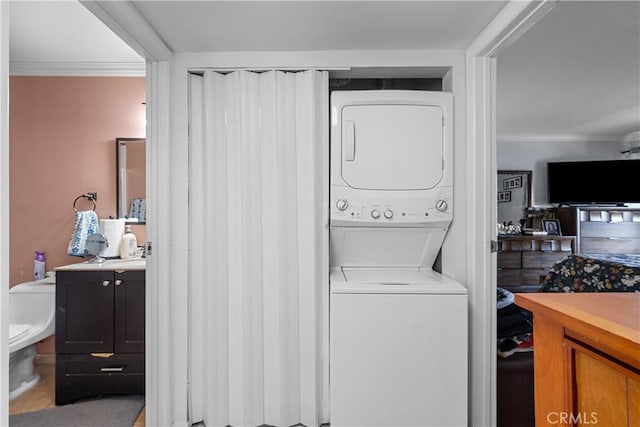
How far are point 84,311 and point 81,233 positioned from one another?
671 mm

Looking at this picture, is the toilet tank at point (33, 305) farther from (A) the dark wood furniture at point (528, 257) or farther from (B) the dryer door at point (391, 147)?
(A) the dark wood furniture at point (528, 257)

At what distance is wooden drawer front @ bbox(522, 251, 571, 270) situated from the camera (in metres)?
5.54

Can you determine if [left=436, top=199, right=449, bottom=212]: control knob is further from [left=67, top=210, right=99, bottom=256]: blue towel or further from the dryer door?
[left=67, top=210, right=99, bottom=256]: blue towel

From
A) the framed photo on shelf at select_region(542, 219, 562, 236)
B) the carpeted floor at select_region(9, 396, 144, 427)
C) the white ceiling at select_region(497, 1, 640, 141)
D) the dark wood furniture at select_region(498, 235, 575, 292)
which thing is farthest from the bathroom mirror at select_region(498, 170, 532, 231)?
the carpeted floor at select_region(9, 396, 144, 427)

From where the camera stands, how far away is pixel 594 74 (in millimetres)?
3246

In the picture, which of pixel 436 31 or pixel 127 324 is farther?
pixel 127 324

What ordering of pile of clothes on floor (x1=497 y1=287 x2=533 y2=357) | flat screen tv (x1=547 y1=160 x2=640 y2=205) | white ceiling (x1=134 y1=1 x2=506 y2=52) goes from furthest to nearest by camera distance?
flat screen tv (x1=547 y1=160 x2=640 y2=205) → pile of clothes on floor (x1=497 y1=287 x2=533 y2=357) → white ceiling (x1=134 y1=1 x2=506 y2=52)

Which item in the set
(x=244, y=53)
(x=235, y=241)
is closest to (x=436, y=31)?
(x=244, y=53)

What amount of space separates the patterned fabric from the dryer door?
1.29 m

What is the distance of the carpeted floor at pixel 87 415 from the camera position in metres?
2.11

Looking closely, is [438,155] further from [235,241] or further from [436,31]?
[235,241]

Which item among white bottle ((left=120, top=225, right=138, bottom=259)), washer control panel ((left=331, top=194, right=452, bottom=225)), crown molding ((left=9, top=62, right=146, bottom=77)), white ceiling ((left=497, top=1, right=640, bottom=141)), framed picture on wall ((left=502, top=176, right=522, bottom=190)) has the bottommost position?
white bottle ((left=120, top=225, right=138, bottom=259))

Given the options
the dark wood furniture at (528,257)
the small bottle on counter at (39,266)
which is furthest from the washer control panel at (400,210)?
the dark wood furniture at (528,257)

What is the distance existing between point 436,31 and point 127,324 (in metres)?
2.44
